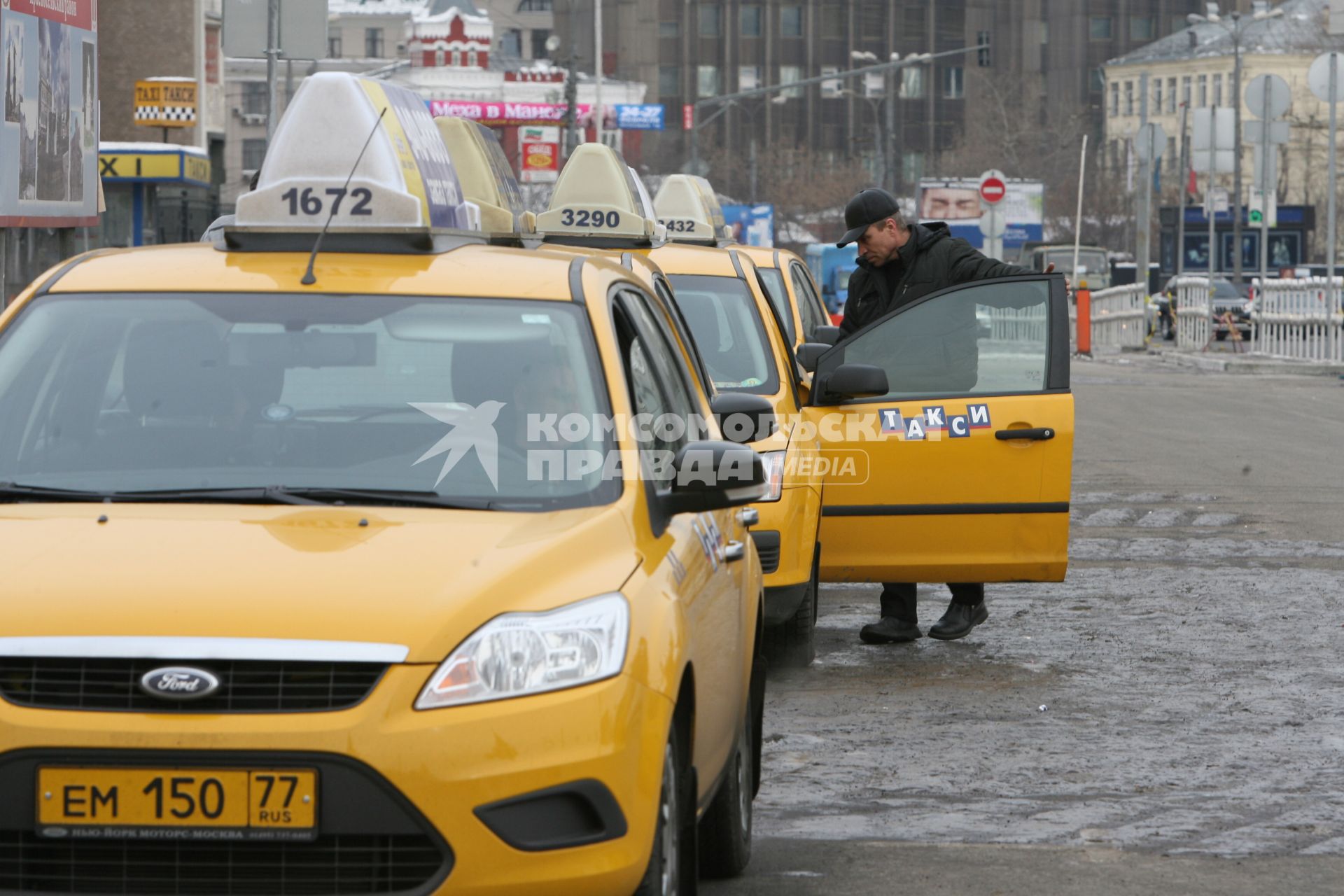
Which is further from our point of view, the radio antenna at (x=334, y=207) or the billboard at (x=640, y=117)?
the billboard at (x=640, y=117)

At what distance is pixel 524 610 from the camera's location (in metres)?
4.06

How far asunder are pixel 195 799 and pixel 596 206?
8850mm

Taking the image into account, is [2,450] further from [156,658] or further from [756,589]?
[756,589]

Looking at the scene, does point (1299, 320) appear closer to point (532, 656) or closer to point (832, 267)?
point (832, 267)

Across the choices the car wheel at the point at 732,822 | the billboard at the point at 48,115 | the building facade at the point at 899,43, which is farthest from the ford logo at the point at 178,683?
the building facade at the point at 899,43

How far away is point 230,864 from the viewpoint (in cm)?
388

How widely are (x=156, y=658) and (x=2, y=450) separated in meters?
1.19

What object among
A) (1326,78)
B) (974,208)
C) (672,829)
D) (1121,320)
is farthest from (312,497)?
(974,208)

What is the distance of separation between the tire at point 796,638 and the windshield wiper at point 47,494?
457cm

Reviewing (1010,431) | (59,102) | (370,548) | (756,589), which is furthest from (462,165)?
(59,102)

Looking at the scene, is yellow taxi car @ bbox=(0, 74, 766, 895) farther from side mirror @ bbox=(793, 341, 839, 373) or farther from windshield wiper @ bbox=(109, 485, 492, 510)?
side mirror @ bbox=(793, 341, 839, 373)

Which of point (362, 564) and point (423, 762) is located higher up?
point (362, 564)

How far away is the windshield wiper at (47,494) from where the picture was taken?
15.2 feet

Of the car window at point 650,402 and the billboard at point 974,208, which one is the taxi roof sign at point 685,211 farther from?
the billboard at point 974,208
